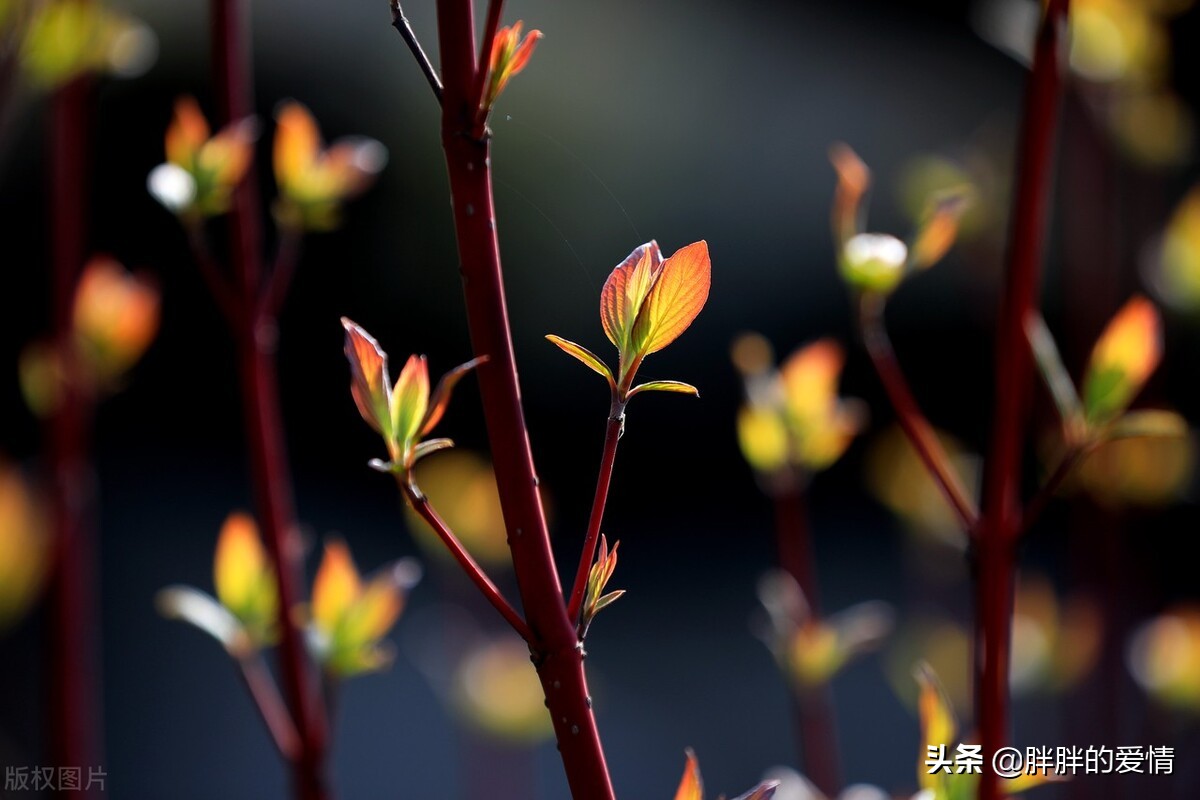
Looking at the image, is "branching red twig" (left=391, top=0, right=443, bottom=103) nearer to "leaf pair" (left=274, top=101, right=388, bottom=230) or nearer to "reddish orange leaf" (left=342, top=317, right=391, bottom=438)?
"reddish orange leaf" (left=342, top=317, right=391, bottom=438)

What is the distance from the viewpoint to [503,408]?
1.02 feet

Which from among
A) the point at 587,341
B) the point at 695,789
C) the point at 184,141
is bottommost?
the point at 695,789

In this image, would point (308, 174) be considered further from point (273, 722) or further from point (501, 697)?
point (501, 697)

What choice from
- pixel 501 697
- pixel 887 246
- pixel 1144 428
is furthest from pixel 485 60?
pixel 501 697

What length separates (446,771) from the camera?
2021 mm

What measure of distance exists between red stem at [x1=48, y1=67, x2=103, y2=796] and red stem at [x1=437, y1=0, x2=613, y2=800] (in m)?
0.48

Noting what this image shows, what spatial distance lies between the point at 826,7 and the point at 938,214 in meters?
2.18

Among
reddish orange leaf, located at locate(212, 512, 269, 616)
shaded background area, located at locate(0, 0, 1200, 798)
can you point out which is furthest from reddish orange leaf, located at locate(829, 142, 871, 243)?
shaded background area, located at locate(0, 0, 1200, 798)

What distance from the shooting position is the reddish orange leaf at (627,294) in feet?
1.04

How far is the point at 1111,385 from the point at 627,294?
264mm

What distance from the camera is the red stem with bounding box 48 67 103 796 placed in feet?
2.15

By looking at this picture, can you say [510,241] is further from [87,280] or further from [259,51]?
[87,280]

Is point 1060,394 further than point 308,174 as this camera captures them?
No

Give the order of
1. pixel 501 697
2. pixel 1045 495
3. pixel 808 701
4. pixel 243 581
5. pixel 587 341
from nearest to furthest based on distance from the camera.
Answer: pixel 1045 495 < pixel 243 581 < pixel 808 701 < pixel 501 697 < pixel 587 341
